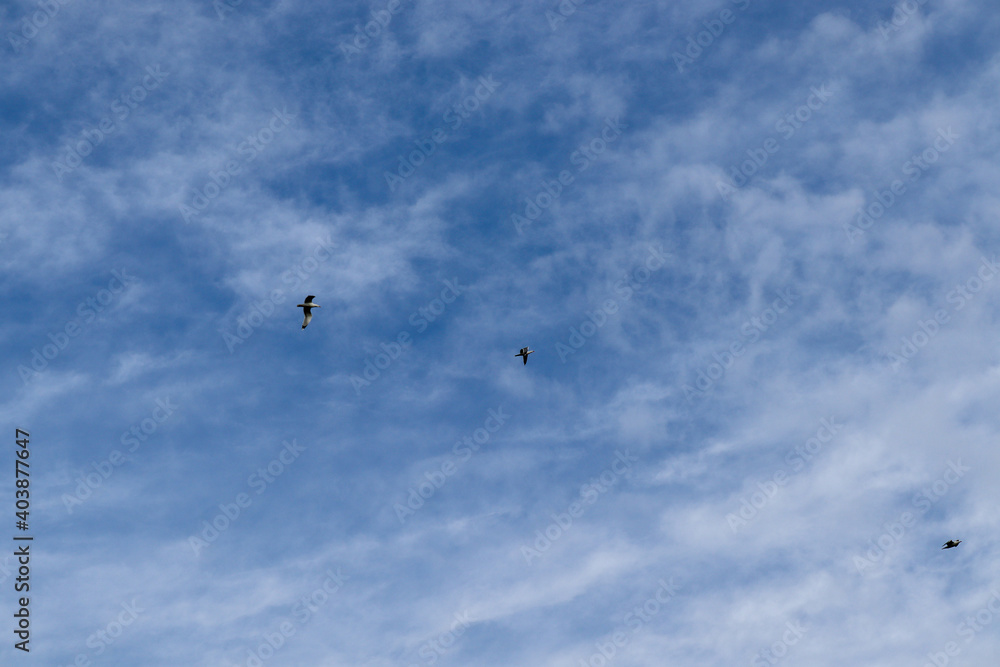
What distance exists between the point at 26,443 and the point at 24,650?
82.2 feet

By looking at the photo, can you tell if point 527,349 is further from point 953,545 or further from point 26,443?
point 953,545

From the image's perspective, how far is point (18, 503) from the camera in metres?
75.1

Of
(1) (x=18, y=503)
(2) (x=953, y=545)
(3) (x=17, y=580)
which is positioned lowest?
(2) (x=953, y=545)

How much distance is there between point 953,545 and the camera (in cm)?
11725

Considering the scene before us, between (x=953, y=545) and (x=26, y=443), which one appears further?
(x=953, y=545)

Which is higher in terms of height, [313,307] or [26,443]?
[313,307]

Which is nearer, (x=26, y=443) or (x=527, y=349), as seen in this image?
(x=26, y=443)

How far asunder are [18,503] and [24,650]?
17.7m

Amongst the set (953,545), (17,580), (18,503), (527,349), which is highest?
(527,349)

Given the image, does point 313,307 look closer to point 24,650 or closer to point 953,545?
point 24,650

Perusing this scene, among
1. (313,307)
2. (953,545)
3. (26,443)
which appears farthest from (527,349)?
(953,545)

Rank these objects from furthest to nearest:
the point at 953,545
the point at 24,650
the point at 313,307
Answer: the point at 953,545 → the point at 313,307 → the point at 24,650

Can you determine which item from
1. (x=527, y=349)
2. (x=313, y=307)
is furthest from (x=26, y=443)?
(x=527, y=349)

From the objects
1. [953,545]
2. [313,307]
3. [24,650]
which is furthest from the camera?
[953,545]
